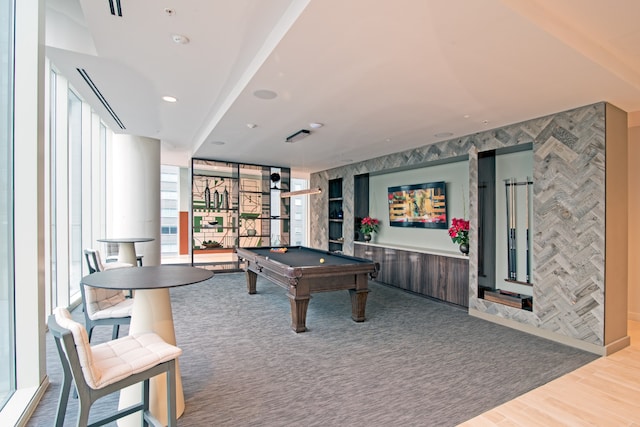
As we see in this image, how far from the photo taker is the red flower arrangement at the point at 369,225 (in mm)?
7094

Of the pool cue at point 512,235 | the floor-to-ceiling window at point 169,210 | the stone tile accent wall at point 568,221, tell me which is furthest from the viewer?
the floor-to-ceiling window at point 169,210

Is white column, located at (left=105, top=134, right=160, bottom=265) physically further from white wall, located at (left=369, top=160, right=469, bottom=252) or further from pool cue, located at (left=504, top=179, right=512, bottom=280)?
pool cue, located at (left=504, top=179, right=512, bottom=280)

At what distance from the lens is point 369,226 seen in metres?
7.09

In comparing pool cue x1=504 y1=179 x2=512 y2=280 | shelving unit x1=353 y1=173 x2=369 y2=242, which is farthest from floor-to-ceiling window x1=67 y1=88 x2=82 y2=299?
pool cue x1=504 y1=179 x2=512 y2=280

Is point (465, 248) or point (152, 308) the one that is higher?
point (465, 248)

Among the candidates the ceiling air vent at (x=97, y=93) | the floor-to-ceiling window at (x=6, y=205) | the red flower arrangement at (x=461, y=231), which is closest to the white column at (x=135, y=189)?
the ceiling air vent at (x=97, y=93)

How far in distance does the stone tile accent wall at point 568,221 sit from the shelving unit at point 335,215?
4.41m

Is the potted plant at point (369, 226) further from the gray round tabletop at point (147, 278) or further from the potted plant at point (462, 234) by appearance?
the gray round tabletop at point (147, 278)

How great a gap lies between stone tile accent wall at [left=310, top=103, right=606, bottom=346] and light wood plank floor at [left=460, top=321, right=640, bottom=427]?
565 millimetres

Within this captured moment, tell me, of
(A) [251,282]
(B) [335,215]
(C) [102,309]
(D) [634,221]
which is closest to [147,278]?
(C) [102,309]

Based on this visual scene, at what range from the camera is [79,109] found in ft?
16.2

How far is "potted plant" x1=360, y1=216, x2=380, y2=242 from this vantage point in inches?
279

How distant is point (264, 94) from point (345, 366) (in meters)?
2.80

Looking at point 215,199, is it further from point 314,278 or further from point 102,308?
point 102,308
